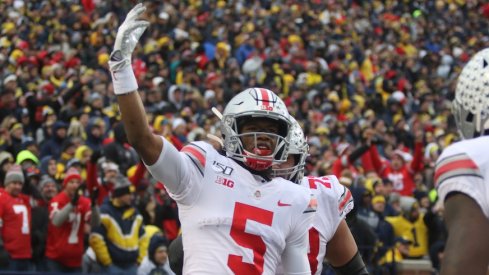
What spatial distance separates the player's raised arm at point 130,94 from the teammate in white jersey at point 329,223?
4.12 ft

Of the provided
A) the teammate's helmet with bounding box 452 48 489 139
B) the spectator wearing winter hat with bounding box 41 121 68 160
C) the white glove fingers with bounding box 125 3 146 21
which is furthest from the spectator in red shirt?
the teammate's helmet with bounding box 452 48 489 139

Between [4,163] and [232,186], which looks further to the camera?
[4,163]

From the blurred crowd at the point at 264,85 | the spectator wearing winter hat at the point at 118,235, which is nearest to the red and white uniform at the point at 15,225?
the blurred crowd at the point at 264,85

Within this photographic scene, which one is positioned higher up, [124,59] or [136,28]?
[136,28]

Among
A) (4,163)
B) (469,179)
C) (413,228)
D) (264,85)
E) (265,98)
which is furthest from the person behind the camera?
(264,85)

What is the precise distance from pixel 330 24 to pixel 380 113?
498 cm

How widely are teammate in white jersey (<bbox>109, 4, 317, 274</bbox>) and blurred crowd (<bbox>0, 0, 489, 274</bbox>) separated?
16.7 ft

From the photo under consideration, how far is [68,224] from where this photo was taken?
9.38m

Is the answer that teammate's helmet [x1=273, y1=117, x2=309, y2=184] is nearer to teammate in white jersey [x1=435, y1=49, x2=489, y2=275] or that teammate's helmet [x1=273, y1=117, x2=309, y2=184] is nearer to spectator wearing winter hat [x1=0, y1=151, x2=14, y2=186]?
teammate in white jersey [x1=435, y1=49, x2=489, y2=275]

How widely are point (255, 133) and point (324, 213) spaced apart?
909 millimetres

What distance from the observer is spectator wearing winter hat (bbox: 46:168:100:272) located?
30.4ft

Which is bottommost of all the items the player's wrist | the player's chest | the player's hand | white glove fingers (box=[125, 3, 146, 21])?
the player's chest

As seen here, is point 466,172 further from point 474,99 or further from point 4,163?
point 4,163

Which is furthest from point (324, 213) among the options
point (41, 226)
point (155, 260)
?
point (41, 226)
